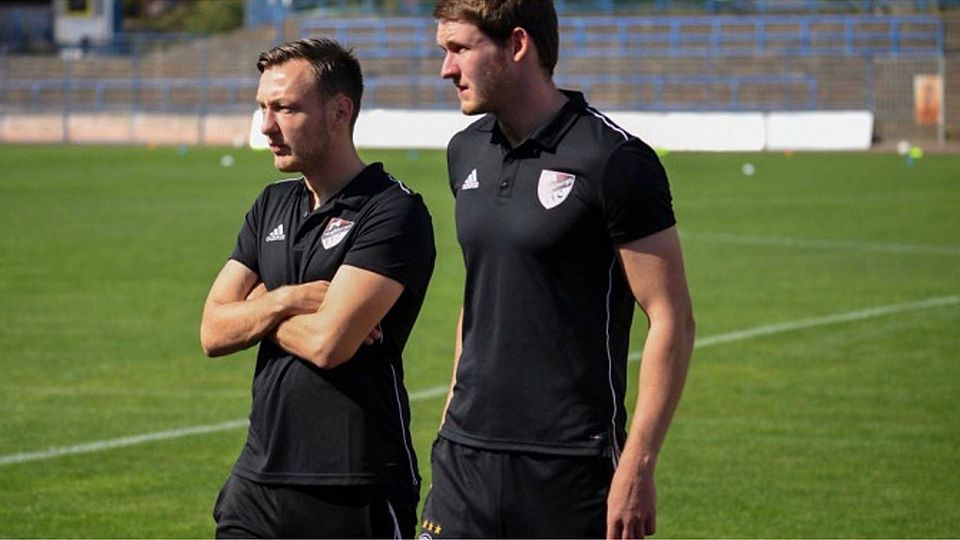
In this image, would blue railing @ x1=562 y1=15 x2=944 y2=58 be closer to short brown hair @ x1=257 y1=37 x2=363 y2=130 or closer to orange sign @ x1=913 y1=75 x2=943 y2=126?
orange sign @ x1=913 y1=75 x2=943 y2=126

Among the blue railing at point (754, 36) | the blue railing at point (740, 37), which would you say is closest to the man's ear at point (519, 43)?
the blue railing at point (740, 37)

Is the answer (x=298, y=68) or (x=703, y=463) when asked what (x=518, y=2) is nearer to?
(x=298, y=68)

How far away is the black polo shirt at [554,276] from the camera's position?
467 centimetres

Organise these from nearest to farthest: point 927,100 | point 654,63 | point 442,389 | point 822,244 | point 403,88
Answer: point 442,389, point 822,244, point 927,100, point 654,63, point 403,88

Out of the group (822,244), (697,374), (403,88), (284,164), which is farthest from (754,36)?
(284,164)

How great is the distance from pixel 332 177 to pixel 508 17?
88cm

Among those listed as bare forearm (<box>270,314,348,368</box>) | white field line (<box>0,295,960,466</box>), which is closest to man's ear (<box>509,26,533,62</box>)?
bare forearm (<box>270,314,348,368</box>)

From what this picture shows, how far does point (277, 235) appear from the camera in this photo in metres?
5.43

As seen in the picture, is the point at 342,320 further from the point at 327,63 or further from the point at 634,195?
the point at 634,195

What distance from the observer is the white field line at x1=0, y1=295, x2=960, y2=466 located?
34.3 ft

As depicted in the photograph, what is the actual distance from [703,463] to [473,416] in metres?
5.51

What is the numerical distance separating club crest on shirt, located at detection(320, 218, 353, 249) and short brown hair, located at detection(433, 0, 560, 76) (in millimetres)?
788

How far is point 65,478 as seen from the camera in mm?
9820

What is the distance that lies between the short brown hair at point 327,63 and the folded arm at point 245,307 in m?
0.51
